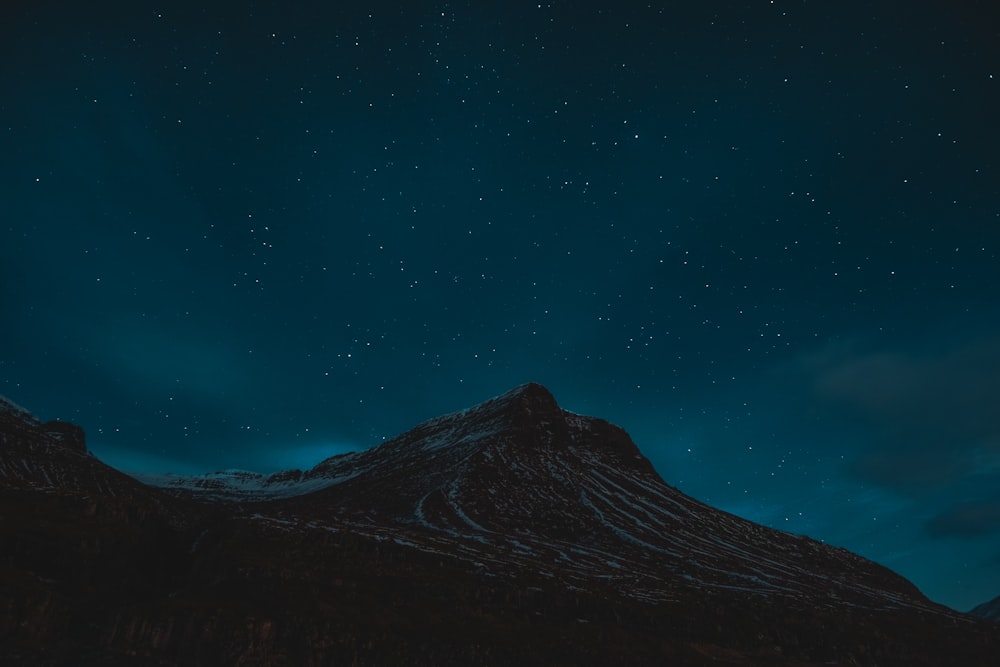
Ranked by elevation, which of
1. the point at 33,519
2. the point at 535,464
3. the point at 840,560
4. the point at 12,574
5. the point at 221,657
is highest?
the point at 535,464

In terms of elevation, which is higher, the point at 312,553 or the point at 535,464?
the point at 535,464

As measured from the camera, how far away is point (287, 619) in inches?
1364

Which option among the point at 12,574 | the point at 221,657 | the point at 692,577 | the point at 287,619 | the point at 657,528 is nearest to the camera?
the point at 221,657

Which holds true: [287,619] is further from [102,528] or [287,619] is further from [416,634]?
[102,528]

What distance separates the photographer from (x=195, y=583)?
41.0 metres

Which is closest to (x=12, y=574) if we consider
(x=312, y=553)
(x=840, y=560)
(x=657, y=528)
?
(x=312, y=553)

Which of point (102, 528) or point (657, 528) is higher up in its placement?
point (657, 528)

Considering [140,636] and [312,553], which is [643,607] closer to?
[312,553]

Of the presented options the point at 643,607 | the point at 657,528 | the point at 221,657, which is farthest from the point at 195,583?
the point at 657,528

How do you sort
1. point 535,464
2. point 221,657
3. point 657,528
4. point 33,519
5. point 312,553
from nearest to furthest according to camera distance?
point 221,657
point 33,519
point 312,553
point 657,528
point 535,464

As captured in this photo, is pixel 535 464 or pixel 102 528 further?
pixel 535 464

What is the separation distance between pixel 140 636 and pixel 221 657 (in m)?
4.42

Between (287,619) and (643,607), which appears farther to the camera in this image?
(643,607)

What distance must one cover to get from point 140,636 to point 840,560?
15096 centimetres
